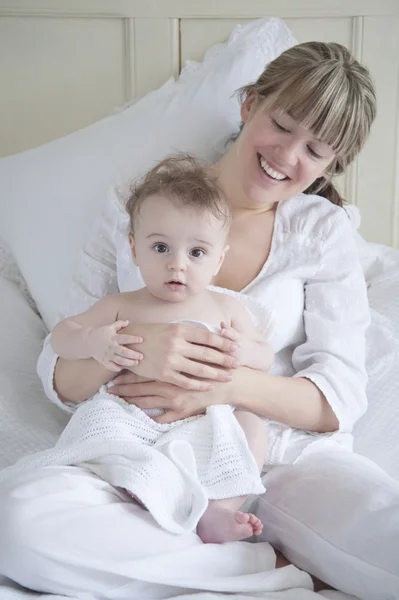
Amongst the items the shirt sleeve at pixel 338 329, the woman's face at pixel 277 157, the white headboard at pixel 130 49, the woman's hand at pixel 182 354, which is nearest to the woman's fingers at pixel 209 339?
the woman's hand at pixel 182 354

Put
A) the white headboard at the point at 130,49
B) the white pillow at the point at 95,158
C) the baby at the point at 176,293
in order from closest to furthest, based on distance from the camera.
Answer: the baby at the point at 176,293
the white pillow at the point at 95,158
the white headboard at the point at 130,49

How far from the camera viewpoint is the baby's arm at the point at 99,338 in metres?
1.31

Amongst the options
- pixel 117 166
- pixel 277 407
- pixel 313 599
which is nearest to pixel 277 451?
pixel 277 407

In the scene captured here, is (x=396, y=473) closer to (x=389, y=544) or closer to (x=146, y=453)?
(x=389, y=544)

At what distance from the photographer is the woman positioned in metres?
1.13

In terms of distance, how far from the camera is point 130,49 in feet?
6.98

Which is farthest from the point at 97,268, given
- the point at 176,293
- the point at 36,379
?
the point at 176,293

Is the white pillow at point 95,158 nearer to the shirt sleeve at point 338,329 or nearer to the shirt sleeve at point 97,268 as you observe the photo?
the shirt sleeve at point 97,268

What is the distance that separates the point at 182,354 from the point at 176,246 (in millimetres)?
175

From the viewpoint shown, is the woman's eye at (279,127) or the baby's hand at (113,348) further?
the woman's eye at (279,127)

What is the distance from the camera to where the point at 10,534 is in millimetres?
1113

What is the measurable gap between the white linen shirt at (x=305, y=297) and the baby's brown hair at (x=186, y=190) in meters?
0.22

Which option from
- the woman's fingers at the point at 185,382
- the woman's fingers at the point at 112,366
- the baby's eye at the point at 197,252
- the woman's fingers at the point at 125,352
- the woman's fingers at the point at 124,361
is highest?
the baby's eye at the point at 197,252

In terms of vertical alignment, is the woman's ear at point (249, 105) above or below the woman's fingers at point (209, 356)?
above
